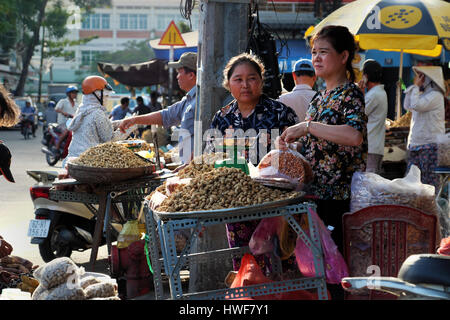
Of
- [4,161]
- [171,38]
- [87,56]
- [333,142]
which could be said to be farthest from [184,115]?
[87,56]

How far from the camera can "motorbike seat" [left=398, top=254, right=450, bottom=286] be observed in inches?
95.8

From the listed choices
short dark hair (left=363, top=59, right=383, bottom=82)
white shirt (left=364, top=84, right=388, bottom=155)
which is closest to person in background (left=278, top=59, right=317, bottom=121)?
white shirt (left=364, top=84, right=388, bottom=155)

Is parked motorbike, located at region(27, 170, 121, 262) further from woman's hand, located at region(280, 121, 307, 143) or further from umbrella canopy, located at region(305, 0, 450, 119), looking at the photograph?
umbrella canopy, located at region(305, 0, 450, 119)

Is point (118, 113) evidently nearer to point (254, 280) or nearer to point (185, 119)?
point (185, 119)

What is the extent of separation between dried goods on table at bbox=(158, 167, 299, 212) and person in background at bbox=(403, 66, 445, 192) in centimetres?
477

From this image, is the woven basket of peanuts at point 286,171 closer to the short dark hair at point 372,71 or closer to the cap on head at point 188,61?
the cap on head at point 188,61

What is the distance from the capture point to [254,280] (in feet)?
12.4

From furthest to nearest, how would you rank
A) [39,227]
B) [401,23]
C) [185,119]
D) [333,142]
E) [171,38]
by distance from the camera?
[171,38]
[401,23]
[39,227]
[185,119]
[333,142]

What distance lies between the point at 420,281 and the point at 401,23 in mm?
6350

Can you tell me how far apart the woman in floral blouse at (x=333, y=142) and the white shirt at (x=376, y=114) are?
4.38 meters

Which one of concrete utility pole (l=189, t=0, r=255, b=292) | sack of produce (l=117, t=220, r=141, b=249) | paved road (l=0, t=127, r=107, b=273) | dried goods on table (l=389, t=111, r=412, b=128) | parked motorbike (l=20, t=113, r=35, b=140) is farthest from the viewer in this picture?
parked motorbike (l=20, t=113, r=35, b=140)

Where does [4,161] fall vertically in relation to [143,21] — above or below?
below

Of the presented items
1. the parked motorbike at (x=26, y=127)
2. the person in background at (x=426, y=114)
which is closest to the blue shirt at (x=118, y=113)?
the person in background at (x=426, y=114)

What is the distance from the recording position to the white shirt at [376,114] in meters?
8.30
